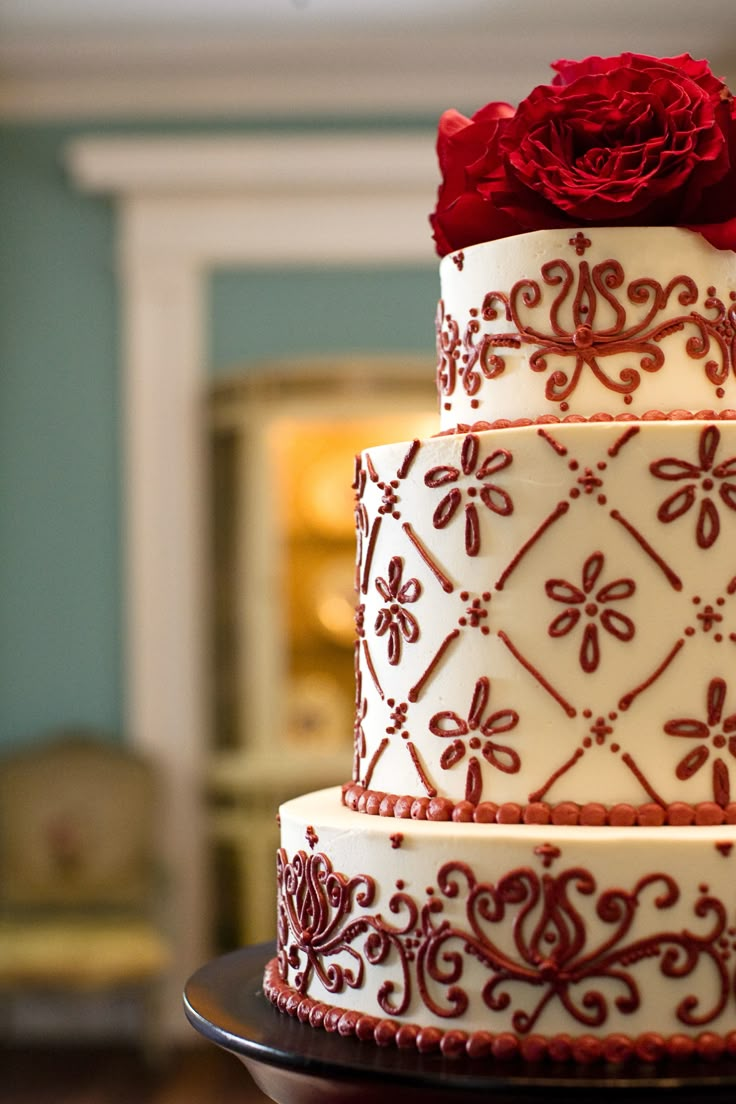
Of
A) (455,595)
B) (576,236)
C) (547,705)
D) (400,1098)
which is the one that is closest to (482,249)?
(576,236)

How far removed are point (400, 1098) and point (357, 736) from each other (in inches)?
26.1

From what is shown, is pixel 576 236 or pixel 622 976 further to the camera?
pixel 576 236

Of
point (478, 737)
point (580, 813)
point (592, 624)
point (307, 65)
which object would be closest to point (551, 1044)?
point (580, 813)

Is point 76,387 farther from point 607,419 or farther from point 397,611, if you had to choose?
point 607,419

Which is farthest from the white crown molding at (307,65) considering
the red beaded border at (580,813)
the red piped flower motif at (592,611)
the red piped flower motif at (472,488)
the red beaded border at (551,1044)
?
the red beaded border at (551,1044)

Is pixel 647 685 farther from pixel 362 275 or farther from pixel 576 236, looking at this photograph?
pixel 362 275

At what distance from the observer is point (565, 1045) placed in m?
1.69

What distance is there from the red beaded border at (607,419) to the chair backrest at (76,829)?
458cm

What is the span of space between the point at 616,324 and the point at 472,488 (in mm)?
319

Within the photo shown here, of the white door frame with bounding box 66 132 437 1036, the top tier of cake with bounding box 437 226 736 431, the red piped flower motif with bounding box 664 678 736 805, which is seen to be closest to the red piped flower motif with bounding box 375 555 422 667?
the top tier of cake with bounding box 437 226 736 431

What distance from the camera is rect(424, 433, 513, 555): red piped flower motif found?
1923mm

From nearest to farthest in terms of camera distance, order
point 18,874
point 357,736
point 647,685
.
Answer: point 647,685
point 357,736
point 18,874

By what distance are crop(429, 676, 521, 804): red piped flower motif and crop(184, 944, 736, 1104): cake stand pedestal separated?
14.2 inches

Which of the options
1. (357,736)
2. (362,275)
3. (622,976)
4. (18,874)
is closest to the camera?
Result: (622,976)
